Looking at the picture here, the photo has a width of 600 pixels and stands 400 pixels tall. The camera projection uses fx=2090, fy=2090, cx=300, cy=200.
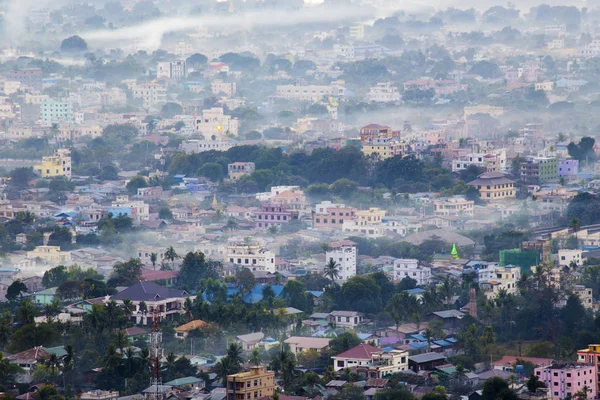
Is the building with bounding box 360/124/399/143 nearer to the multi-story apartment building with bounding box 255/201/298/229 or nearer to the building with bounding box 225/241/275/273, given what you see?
the multi-story apartment building with bounding box 255/201/298/229

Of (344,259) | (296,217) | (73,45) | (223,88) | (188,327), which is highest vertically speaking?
(73,45)

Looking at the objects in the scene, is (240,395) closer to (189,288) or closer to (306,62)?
(189,288)

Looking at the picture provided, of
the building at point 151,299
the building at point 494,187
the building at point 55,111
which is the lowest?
the building at point 151,299

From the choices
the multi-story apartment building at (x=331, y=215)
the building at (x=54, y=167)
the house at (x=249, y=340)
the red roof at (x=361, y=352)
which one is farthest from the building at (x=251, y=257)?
the building at (x=54, y=167)

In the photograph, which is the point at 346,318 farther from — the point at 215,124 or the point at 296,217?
the point at 215,124

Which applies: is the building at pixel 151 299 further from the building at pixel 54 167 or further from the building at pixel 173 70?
the building at pixel 173 70

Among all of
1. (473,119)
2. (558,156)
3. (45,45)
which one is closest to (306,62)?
(45,45)

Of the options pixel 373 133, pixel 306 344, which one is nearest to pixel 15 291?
pixel 306 344
